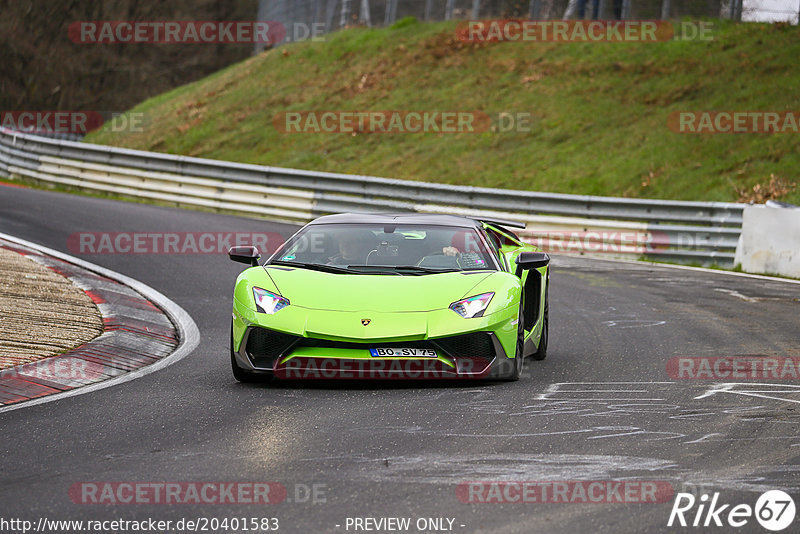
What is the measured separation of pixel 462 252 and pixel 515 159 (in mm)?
17789

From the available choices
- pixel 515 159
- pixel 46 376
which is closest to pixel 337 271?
pixel 46 376

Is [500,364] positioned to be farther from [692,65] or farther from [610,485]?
[692,65]

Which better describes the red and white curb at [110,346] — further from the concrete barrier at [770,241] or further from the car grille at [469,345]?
the concrete barrier at [770,241]

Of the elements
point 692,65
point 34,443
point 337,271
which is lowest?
point 34,443

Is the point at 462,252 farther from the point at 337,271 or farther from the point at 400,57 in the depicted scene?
the point at 400,57

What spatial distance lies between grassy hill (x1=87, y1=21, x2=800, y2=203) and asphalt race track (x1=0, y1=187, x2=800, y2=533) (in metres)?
13.6

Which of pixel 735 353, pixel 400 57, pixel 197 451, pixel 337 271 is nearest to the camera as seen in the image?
pixel 197 451

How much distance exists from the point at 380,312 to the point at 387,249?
3.75 feet

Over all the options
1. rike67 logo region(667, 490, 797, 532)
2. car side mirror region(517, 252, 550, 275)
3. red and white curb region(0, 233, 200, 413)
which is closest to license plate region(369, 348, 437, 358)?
car side mirror region(517, 252, 550, 275)

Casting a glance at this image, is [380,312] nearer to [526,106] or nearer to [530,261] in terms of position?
[530,261]

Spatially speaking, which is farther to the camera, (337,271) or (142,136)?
(142,136)

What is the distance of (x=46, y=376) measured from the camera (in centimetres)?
747

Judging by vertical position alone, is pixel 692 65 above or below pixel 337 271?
above

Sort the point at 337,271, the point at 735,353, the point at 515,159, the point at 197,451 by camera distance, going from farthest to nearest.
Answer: the point at 515,159 → the point at 735,353 → the point at 337,271 → the point at 197,451
